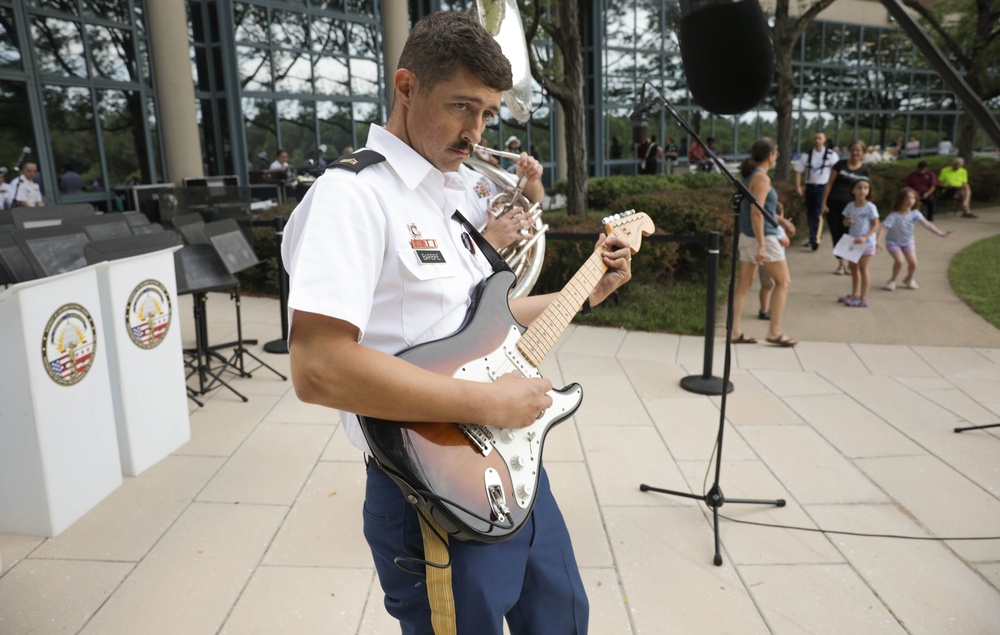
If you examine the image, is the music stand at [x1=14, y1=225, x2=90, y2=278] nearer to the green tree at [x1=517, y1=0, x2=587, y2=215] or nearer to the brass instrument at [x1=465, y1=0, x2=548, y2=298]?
the brass instrument at [x1=465, y1=0, x2=548, y2=298]

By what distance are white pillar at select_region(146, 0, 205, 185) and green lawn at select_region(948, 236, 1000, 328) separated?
12327 mm

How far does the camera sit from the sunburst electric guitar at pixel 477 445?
4.59 feet

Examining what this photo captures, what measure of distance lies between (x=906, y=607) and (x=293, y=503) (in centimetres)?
284

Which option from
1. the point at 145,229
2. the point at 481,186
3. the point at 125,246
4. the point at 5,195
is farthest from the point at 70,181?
the point at 481,186

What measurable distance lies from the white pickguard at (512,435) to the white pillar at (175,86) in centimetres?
1274

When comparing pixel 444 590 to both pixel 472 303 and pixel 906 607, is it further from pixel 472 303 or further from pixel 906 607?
pixel 906 607

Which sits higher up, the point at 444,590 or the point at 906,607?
the point at 444,590

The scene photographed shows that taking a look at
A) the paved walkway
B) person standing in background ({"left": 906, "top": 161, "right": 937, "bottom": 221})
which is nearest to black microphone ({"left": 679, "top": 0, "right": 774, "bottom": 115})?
the paved walkway

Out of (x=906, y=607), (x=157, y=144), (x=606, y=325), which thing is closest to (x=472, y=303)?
(x=906, y=607)

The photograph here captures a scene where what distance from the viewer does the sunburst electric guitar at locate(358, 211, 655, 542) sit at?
1399 millimetres

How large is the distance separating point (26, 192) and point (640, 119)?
441 inches

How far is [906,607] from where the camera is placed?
281cm

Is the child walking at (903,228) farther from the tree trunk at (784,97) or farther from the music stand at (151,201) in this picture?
the music stand at (151,201)

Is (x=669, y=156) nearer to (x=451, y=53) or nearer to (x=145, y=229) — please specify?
(x=145, y=229)
